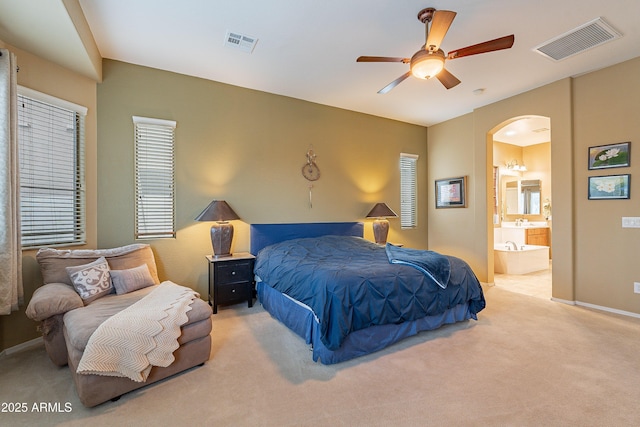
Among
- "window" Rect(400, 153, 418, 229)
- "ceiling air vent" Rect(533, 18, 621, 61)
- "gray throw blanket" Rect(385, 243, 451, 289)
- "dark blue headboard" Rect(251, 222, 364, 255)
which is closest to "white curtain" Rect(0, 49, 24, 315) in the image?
"dark blue headboard" Rect(251, 222, 364, 255)

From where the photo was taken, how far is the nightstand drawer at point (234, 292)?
11.6 feet

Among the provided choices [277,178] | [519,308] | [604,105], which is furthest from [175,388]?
[604,105]

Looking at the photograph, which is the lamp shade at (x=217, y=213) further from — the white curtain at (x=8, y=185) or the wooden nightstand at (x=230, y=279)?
the white curtain at (x=8, y=185)

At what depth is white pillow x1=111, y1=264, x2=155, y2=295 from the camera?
2.79m

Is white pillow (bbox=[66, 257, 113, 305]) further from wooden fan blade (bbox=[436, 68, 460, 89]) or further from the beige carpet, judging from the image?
wooden fan blade (bbox=[436, 68, 460, 89])

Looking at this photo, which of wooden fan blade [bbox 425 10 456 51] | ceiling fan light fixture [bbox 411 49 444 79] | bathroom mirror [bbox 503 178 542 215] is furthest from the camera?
bathroom mirror [bbox 503 178 542 215]

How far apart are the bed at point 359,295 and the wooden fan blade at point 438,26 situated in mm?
1975

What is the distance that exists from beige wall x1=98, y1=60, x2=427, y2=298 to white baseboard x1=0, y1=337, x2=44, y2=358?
1.09m

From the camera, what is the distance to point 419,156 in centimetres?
596

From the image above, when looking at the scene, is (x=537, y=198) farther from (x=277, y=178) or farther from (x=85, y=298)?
(x=85, y=298)

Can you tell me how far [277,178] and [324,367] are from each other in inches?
114

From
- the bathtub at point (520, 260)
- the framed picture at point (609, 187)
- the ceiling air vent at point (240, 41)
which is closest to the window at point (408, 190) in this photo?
the bathtub at point (520, 260)

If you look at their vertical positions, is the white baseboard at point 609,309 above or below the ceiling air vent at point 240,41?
below

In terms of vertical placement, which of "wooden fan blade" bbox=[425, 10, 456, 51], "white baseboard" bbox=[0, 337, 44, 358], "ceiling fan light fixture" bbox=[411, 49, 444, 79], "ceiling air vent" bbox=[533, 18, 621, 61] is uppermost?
"ceiling air vent" bbox=[533, 18, 621, 61]
